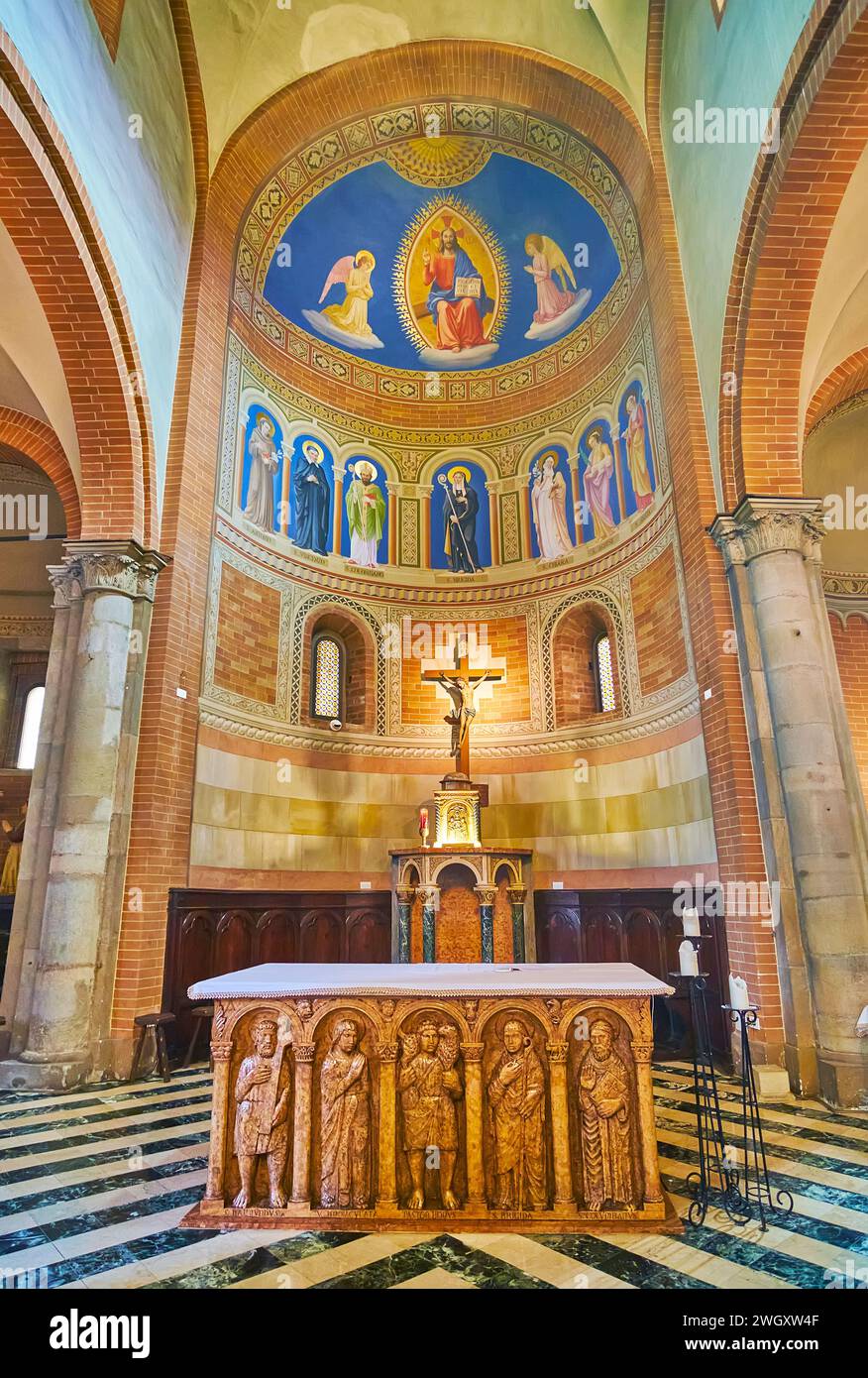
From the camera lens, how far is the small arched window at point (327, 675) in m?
12.0

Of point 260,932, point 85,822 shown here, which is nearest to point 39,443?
point 85,822

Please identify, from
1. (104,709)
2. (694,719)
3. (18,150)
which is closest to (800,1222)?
(694,719)

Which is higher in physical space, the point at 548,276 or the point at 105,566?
the point at 548,276

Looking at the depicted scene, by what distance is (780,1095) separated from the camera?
652cm

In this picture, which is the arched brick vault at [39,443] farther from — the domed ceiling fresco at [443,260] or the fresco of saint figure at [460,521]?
the fresco of saint figure at [460,521]

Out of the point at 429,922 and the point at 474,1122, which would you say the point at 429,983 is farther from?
the point at 429,922

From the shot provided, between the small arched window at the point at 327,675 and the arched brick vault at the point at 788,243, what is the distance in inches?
260

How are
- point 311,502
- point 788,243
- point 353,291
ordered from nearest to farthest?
1. point 788,243
2. point 311,502
3. point 353,291

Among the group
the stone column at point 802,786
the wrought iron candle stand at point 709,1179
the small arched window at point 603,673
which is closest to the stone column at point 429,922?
the small arched window at point 603,673

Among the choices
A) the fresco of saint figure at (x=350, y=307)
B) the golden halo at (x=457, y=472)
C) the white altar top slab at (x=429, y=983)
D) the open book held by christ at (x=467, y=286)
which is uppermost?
the open book held by christ at (x=467, y=286)

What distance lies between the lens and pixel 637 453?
1077 cm

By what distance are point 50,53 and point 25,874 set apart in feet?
25.3

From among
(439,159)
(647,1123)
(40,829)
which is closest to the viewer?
(647,1123)

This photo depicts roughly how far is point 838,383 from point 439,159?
26.0 feet
